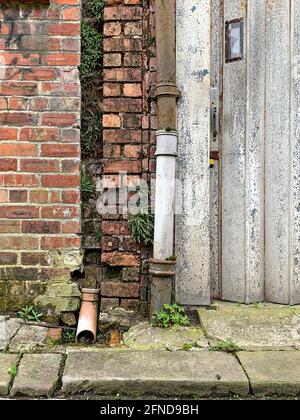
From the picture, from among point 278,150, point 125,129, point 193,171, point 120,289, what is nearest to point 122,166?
point 125,129

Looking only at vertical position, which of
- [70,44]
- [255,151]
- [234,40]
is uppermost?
[234,40]

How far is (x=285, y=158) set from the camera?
8.94 feet

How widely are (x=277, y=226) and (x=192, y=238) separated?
579 millimetres

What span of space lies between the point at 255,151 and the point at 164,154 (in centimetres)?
65

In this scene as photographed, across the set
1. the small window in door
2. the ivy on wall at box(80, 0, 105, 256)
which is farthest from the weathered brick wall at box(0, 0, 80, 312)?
the small window in door

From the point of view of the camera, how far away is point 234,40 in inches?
109

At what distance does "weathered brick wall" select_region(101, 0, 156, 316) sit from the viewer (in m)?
2.67

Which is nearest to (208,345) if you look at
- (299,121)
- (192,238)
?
(192,238)

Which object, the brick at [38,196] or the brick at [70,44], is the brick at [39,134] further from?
the brick at [70,44]

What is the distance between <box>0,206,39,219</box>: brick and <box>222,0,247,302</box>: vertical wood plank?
1.26 m

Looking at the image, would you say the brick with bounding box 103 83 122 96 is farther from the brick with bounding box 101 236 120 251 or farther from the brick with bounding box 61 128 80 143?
the brick with bounding box 101 236 120 251

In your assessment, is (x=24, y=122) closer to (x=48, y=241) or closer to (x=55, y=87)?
(x=55, y=87)

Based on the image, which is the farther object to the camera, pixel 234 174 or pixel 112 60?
pixel 234 174

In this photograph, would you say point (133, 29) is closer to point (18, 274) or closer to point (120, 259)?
point (120, 259)
